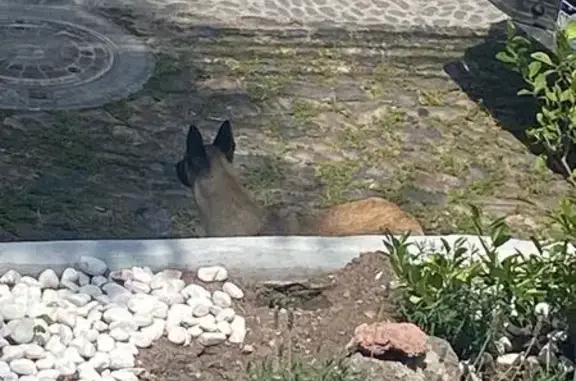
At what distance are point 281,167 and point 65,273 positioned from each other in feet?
8.97

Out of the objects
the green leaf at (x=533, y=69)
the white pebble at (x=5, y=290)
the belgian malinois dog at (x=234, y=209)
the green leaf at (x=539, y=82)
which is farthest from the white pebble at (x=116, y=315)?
the green leaf at (x=539, y=82)

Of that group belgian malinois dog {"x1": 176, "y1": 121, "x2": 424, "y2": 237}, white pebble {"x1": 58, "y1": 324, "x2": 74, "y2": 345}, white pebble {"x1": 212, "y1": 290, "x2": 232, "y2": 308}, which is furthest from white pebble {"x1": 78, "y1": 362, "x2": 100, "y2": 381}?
belgian malinois dog {"x1": 176, "y1": 121, "x2": 424, "y2": 237}

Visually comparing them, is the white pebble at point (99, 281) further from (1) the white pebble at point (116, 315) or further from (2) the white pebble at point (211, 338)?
(2) the white pebble at point (211, 338)

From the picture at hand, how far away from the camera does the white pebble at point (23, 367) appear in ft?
13.1

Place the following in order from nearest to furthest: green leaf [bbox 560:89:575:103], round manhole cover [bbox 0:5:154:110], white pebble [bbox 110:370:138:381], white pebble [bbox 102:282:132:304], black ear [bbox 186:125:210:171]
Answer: white pebble [bbox 110:370:138:381], white pebble [bbox 102:282:132:304], black ear [bbox 186:125:210:171], green leaf [bbox 560:89:575:103], round manhole cover [bbox 0:5:154:110]

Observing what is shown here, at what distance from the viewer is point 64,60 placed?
793 cm

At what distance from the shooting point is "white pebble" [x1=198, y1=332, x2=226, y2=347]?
429cm

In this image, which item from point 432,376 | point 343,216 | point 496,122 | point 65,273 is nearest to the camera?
point 432,376

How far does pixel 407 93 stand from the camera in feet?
26.6

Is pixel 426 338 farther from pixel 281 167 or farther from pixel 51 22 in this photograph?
pixel 51 22

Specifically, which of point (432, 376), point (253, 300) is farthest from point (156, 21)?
point (432, 376)

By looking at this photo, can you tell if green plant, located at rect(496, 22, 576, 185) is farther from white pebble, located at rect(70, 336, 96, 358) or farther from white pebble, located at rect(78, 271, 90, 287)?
white pebble, located at rect(70, 336, 96, 358)

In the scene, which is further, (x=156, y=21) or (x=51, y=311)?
(x=156, y=21)

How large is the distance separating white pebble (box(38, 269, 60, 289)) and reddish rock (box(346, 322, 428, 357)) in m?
1.04
